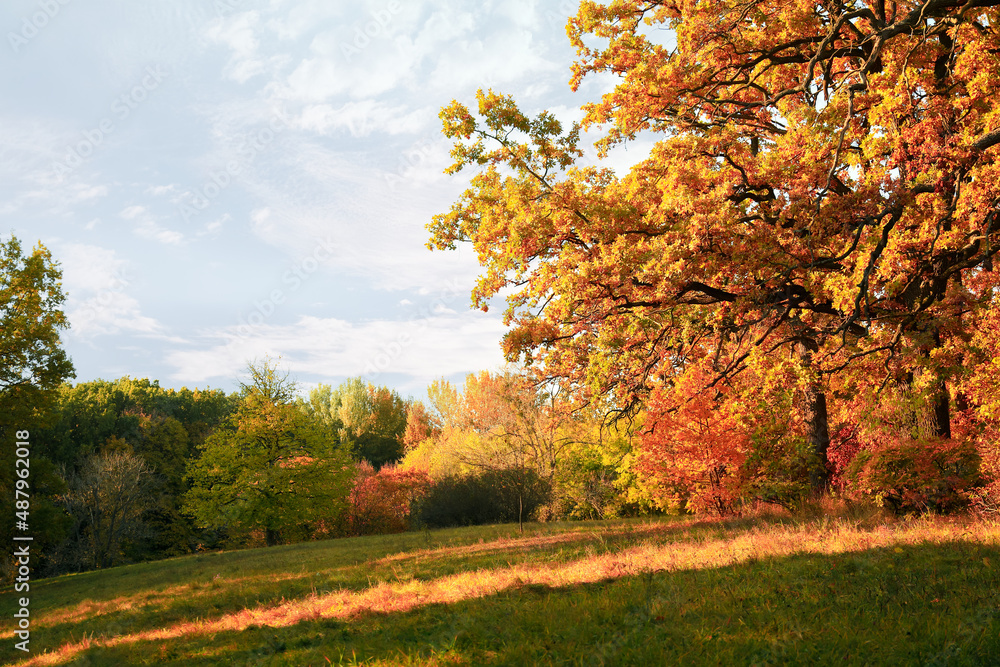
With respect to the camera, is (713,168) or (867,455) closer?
(713,168)

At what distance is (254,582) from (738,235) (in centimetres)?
1421

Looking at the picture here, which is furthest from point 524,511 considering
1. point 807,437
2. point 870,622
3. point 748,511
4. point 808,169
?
point 870,622

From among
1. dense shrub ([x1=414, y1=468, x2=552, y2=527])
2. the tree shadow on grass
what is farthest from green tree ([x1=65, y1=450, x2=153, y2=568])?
the tree shadow on grass

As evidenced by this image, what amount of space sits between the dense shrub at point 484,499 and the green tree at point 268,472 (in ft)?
19.8

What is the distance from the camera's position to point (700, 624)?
6410 mm

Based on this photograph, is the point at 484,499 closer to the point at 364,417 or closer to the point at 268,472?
the point at 268,472

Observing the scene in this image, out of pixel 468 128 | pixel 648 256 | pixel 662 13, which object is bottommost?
A: pixel 648 256

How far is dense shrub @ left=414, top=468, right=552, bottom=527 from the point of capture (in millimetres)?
28438

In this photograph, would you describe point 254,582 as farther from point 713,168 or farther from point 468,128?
point 713,168

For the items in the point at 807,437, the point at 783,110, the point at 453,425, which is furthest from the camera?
the point at 453,425

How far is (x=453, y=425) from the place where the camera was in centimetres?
5538

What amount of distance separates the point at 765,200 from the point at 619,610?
33.4ft

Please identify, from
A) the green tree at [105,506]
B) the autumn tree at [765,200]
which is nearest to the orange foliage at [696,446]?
the autumn tree at [765,200]

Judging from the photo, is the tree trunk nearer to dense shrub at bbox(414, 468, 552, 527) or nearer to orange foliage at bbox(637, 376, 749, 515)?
orange foliage at bbox(637, 376, 749, 515)
